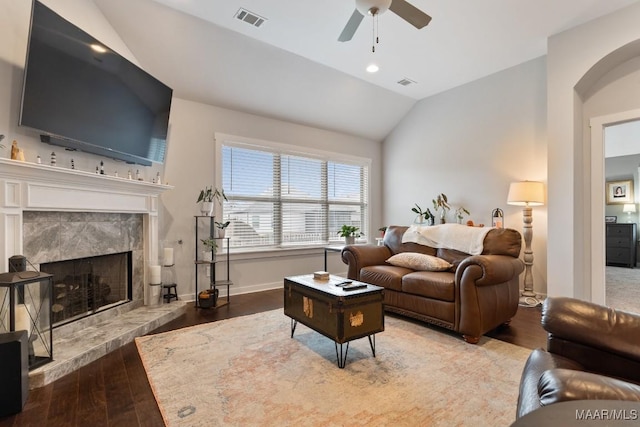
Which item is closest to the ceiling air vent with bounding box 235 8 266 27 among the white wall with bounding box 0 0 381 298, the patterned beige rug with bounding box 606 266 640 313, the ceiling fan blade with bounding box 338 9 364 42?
the ceiling fan blade with bounding box 338 9 364 42

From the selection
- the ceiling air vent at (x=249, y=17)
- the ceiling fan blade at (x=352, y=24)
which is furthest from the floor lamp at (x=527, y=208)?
the ceiling air vent at (x=249, y=17)

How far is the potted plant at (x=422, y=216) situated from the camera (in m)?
5.33

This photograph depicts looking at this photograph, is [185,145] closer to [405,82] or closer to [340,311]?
[340,311]

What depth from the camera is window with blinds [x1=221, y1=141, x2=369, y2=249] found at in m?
4.66

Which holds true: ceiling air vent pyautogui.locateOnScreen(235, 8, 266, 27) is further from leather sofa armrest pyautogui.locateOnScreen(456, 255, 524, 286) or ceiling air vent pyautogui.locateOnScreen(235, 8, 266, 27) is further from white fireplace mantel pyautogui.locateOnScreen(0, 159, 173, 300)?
leather sofa armrest pyautogui.locateOnScreen(456, 255, 524, 286)

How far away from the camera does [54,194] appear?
259 cm

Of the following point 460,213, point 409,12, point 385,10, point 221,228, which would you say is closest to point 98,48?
point 221,228

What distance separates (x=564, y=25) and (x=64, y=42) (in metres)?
4.66

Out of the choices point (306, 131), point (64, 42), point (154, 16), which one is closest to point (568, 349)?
point (64, 42)

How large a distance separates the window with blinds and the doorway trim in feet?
10.9

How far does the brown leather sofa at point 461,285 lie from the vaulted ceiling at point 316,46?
221 cm

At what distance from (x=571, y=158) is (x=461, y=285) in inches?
78.9

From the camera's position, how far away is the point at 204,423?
1.72 m

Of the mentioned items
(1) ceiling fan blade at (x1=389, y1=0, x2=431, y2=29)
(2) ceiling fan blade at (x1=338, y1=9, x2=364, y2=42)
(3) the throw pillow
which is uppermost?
(1) ceiling fan blade at (x1=389, y1=0, x2=431, y2=29)
